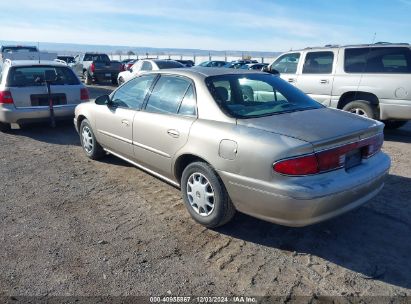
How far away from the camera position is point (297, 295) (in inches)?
108

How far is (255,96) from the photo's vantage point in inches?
163

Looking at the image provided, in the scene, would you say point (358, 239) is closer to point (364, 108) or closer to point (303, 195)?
point (303, 195)

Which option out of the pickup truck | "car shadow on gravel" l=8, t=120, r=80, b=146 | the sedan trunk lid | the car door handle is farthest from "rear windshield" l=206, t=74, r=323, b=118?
the pickup truck

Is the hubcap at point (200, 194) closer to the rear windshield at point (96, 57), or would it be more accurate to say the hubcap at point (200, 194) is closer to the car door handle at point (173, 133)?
the car door handle at point (173, 133)

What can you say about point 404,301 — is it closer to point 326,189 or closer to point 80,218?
point 326,189

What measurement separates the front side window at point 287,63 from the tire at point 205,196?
6.00 m

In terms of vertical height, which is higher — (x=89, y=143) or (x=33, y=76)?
(x=33, y=76)

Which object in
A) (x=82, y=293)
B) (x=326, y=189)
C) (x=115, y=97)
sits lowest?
(x=82, y=293)

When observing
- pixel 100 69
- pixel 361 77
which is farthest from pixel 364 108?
pixel 100 69

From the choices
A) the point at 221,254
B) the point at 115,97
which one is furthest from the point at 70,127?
the point at 221,254

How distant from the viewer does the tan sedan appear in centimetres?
296

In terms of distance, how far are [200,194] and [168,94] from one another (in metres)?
1.31

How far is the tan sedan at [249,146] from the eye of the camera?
296 centimetres

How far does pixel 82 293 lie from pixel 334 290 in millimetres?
1944
